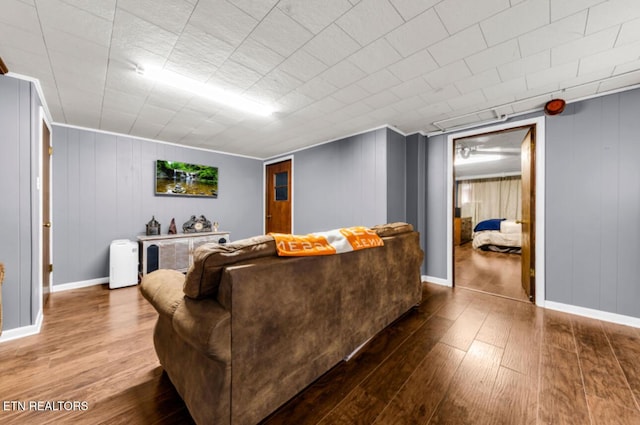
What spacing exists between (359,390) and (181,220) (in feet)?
15.0

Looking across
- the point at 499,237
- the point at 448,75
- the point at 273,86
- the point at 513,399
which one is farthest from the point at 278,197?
the point at 499,237

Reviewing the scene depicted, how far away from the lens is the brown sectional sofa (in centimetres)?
113

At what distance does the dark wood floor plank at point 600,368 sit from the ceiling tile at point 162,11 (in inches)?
143

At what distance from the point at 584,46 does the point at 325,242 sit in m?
2.57

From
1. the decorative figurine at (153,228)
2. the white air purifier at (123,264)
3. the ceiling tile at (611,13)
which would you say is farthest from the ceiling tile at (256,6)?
the decorative figurine at (153,228)

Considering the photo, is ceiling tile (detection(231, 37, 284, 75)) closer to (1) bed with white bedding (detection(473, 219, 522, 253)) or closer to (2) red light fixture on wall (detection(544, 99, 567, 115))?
(2) red light fixture on wall (detection(544, 99, 567, 115))

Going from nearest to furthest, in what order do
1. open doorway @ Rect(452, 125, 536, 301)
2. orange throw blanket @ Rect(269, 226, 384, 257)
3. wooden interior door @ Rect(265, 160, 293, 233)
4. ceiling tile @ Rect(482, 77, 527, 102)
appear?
orange throw blanket @ Rect(269, 226, 384, 257), ceiling tile @ Rect(482, 77, 527, 102), open doorway @ Rect(452, 125, 536, 301), wooden interior door @ Rect(265, 160, 293, 233)

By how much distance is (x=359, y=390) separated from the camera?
5.11ft

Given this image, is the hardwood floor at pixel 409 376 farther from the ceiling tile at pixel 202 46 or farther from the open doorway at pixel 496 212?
the ceiling tile at pixel 202 46

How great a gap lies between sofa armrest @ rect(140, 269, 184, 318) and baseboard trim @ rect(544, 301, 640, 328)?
4003mm

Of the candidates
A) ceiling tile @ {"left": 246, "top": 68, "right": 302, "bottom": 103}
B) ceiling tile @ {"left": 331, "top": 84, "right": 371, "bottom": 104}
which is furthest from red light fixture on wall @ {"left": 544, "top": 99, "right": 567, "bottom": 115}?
ceiling tile @ {"left": 246, "top": 68, "right": 302, "bottom": 103}

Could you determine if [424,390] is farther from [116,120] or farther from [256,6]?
[116,120]

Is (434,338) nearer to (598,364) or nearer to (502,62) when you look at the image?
(598,364)

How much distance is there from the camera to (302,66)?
7.20 ft
